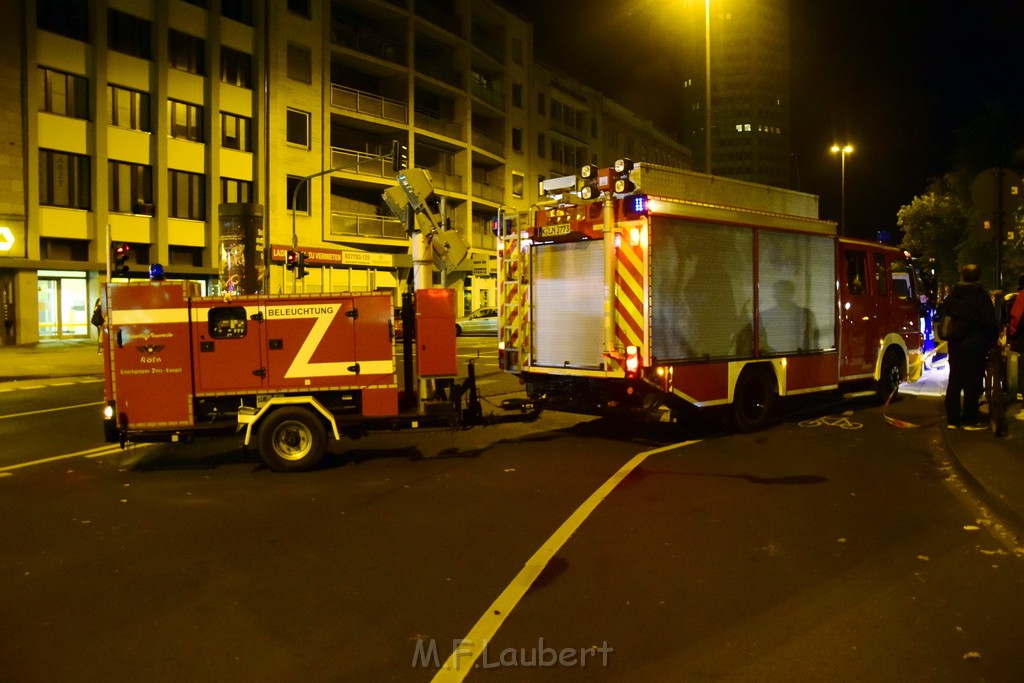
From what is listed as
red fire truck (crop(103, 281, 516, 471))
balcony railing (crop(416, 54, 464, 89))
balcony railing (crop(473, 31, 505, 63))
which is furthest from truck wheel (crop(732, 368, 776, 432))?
balcony railing (crop(473, 31, 505, 63))

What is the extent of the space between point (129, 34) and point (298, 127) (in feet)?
25.0

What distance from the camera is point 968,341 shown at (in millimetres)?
9375

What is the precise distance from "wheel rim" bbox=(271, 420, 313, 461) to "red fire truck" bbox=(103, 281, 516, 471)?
12 millimetres

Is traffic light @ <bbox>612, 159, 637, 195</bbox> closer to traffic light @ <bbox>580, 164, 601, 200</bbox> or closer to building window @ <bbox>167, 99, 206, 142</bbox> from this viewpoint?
traffic light @ <bbox>580, 164, 601, 200</bbox>

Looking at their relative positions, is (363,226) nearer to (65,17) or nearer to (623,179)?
(65,17)

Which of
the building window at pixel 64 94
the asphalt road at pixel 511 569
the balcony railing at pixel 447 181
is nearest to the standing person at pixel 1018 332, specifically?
the asphalt road at pixel 511 569

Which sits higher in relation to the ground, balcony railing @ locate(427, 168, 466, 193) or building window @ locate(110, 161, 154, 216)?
balcony railing @ locate(427, 168, 466, 193)

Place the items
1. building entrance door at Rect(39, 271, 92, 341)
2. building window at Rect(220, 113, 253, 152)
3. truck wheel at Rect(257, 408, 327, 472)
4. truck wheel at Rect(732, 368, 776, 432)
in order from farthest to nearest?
building window at Rect(220, 113, 253, 152)
building entrance door at Rect(39, 271, 92, 341)
truck wheel at Rect(732, 368, 776, 432)
truck wheel at Rect(257, 408, 327, 472)

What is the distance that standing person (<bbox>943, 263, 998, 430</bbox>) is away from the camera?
925 cm

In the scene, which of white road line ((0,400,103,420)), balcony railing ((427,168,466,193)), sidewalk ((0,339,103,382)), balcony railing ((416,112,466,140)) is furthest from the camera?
balcony railing ((427,168,466,193))

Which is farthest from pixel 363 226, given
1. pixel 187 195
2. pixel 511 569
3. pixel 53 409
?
pixel 511 569

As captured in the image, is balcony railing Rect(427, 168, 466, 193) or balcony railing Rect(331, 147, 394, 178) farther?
balcony railing Rect(427, 168, 466, 193)

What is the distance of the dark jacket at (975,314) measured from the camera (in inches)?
363

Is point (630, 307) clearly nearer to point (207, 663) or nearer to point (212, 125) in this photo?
point (207, 663)
